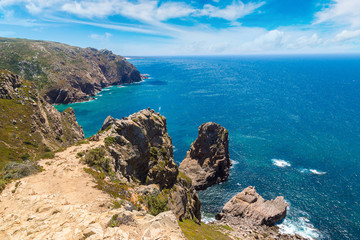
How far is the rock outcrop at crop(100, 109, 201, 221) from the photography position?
127ft

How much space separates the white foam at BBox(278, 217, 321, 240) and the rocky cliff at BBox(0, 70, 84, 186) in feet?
234

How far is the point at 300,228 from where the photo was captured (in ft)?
196

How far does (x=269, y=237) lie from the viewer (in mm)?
54438

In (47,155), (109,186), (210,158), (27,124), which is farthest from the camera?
(210,158)

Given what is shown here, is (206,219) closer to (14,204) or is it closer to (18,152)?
(14,204)

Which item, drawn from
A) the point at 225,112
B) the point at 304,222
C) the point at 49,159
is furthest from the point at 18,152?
the point at 225,112

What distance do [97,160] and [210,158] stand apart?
61.1 meters

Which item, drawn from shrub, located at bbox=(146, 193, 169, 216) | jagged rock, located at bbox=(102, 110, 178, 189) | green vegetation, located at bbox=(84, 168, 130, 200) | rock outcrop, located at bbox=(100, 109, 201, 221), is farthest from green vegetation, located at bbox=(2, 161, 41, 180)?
shrub, located at bbox=(146, 193, 169, 216)

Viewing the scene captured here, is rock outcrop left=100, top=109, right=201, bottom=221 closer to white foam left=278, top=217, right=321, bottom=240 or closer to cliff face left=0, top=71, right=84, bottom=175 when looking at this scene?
white foam left=278, top=217, right=321, bottom=240

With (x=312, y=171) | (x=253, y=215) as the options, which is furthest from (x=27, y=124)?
(x=312, y=171)

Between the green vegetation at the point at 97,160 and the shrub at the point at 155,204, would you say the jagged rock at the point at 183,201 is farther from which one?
the green vegetation at the point at 97,160

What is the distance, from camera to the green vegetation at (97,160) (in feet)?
105

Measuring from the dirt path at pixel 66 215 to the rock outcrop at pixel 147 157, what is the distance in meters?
10.1

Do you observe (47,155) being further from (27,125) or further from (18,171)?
(27,125)
